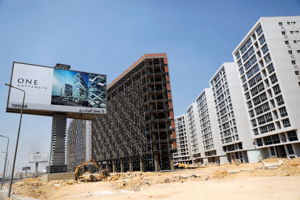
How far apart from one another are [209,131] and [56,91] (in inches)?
2955

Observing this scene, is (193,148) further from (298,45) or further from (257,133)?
(298,45)

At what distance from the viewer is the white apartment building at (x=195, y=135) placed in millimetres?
112438

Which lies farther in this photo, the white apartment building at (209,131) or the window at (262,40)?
the white apartment building at (209,131)

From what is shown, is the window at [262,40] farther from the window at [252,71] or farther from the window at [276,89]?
the window at [276,89]

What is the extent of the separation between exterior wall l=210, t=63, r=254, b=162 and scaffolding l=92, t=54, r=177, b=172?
2798cm

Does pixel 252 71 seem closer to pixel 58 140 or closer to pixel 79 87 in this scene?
pixel 79 87

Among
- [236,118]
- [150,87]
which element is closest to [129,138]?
[150,87]

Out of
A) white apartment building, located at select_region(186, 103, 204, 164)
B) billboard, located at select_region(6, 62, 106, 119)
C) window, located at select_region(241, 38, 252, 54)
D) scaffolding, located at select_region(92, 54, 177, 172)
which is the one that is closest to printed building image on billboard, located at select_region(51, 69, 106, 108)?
billboard, located at select_region(6, 62, 106, 119)

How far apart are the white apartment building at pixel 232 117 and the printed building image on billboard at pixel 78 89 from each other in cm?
4920

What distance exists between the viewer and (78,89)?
45.2 metres

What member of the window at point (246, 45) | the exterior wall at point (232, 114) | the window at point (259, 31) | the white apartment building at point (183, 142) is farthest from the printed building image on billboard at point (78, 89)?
the white apartment building at point (183, 142)

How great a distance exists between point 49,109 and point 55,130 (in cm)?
529

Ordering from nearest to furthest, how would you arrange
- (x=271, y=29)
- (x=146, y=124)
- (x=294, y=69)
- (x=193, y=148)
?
(x=294, y=69) < (x=271, y=29) < (x=146, y=124) < (x=193, y=148)

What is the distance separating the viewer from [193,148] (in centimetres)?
12156
